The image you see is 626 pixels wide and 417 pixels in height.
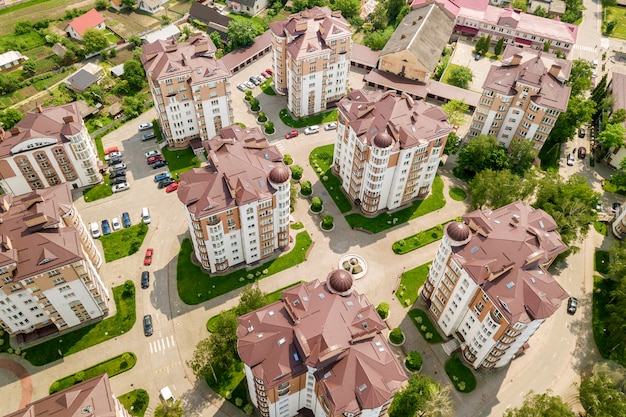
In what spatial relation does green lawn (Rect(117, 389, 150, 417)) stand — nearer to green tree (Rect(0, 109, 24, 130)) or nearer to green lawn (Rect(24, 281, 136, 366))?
green lawn (Rect(24, 281, 136, 366))

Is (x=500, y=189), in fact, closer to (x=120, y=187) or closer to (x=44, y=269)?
(x=120, y=187)

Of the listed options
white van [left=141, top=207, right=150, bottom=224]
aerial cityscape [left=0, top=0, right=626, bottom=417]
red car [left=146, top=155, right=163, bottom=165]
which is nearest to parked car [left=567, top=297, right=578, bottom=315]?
aerial cityscape [left=0, top=0, right=626, bottom=417]

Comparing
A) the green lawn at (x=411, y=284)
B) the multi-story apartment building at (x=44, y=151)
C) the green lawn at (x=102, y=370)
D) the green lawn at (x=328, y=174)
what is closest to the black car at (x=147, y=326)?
the green lawn at (x=102, y=370)

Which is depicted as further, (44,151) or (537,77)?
(537,77)

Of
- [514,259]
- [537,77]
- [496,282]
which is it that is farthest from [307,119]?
[496,282]

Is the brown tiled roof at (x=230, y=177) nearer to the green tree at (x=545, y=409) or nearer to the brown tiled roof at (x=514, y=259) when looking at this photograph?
the brown tiled roof at (x=514, y=259)

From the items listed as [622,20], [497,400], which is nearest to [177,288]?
[497,400]

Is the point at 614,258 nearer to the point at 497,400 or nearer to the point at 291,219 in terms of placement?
the point at 497,400
